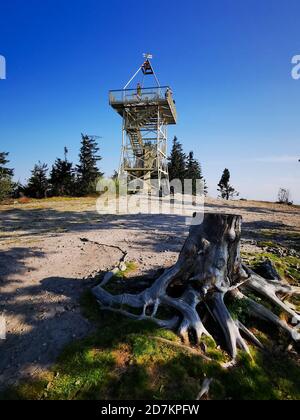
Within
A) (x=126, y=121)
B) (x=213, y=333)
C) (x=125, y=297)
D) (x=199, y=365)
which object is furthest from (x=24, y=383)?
(x=126, y=121)

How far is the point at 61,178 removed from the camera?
3553 cm

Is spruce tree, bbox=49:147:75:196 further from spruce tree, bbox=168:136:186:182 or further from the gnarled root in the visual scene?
the gnarled root

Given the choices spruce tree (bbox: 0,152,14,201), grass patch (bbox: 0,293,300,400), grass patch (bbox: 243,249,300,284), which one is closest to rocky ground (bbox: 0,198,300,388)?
grass patch (bbox: 0,293,300,400)

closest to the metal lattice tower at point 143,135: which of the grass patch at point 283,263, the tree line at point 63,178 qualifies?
the tree line at point 63,178

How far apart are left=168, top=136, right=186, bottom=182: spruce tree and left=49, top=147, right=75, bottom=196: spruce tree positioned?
16.4m

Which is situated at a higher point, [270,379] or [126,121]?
[126,121]

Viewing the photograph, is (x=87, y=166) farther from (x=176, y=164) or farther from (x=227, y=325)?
(x=227, y=325)

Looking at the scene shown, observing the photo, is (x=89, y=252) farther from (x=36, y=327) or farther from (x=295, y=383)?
(x=295, y=383)

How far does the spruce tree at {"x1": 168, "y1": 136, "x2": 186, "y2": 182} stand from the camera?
4434cm

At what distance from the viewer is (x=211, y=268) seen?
17.7 feet

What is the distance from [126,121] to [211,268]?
2313 centimetres

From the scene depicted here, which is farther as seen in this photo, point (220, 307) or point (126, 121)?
point (126, 121)

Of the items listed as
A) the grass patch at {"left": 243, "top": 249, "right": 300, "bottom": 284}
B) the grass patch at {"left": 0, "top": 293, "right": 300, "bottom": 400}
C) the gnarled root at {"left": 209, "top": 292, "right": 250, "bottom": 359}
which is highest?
the grass patch at {"left": 243, "top": 249, "right": 300, "bottom": 284}

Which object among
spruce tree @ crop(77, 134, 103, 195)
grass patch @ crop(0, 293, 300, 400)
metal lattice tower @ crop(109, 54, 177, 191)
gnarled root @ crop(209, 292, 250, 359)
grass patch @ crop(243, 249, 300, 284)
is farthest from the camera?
spruce tree @ crop(77, 134, 103, 195)
